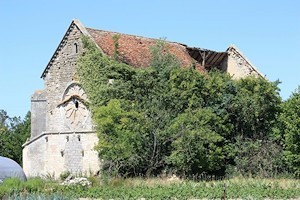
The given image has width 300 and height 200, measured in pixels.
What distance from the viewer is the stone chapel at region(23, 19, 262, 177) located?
34.7 metres

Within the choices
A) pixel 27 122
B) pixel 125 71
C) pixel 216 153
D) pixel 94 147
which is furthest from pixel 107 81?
pixel 27 122

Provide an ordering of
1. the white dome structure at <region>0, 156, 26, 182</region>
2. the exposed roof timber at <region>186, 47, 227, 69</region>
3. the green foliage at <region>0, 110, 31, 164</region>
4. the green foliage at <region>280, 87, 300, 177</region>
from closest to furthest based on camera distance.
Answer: the white dome structure at <region>0, 156, 26, 182</region> < the green foliage at <region>280, 87, 300, 177</region> < the exposed roof timber at <region>186, 47, 227, 69</region> < the green foliage at <region>0, 110, 31, 164</region>

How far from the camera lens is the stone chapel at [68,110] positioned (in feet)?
114

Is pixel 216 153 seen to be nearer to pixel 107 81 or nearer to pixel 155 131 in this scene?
pixel 155 131

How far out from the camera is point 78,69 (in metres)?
35.5

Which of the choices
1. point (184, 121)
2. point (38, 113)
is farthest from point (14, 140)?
point (184, 121)

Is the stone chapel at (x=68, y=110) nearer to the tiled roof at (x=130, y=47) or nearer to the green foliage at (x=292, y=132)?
the tiled roof at (x=130, y=47)

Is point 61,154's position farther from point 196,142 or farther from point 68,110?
point 196,142

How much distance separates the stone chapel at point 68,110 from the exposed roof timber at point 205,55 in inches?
75.9

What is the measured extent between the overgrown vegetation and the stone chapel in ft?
4.28

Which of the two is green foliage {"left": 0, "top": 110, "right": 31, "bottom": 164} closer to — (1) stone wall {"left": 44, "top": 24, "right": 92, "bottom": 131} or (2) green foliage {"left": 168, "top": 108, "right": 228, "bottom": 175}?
(1) stone wall {"left": 44, "top": 24, "right": 92, "bottom": 131}

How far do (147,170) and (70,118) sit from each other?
21.6 ft

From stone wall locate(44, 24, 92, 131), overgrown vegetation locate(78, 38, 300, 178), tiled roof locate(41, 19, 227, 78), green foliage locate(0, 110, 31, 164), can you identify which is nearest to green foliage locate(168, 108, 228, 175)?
overgrown vegetation locate(78, 38, 300, 178)

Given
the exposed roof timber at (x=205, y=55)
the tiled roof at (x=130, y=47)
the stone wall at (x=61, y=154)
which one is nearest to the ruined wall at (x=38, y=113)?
the stone wall at (x=61, y=154)
